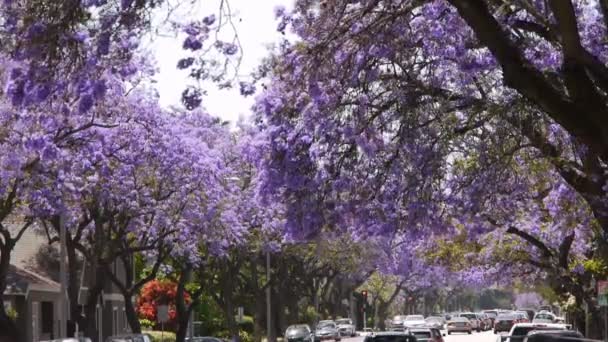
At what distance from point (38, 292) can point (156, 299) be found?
22.9 meters

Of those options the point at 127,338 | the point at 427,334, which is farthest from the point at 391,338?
the point at 427,334

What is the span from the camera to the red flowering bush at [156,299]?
210 ft

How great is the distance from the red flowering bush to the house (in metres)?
9.33

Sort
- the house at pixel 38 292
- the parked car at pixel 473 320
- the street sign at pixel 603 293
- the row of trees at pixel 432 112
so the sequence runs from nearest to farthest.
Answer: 1. the row of trees at pixel 432 112
2. the street sign at pixel 603 293
3. the house at pixel 38 292
4. the parked car at pixel 473 320

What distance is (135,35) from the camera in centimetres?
1219

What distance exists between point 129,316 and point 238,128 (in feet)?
41.8

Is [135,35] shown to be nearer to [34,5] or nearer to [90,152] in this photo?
[34,5]

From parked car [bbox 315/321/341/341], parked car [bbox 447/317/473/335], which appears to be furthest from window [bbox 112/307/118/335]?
parked car [bbox 447/317/473/335]

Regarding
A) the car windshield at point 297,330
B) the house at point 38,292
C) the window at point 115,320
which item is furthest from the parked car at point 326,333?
the house at point 38,292

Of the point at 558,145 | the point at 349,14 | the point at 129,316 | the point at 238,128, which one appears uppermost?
the point at 238,128

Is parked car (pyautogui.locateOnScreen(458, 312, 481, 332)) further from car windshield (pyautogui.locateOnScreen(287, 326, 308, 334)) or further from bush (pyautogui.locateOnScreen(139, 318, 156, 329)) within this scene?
car windshield (pyautogui.locateOnScreen(287, 326, 308, 334))

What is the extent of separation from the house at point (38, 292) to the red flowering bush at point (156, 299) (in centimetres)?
933

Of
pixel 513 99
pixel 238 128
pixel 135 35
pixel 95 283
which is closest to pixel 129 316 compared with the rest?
pixel 95 283

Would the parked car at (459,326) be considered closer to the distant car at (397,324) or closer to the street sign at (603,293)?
the distant car at (397,324)
